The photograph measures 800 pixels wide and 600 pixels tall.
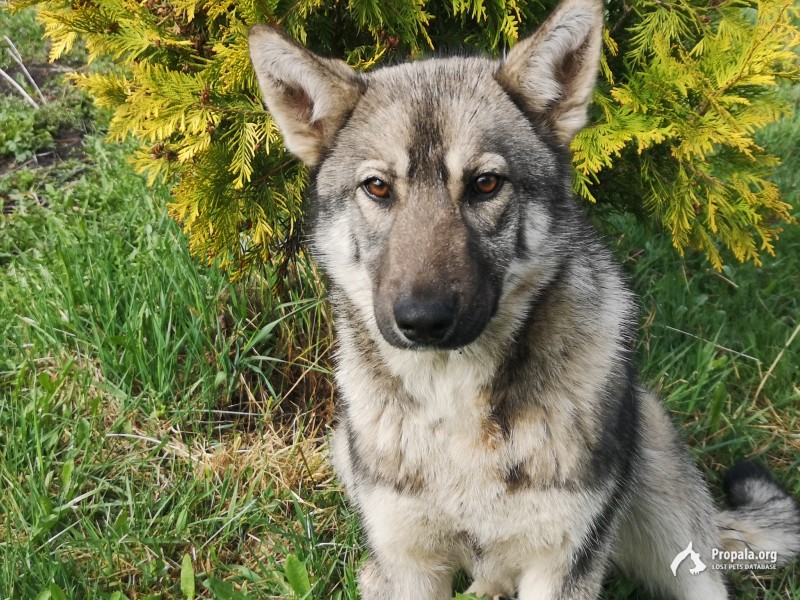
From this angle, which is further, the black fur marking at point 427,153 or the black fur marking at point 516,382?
the black fur marking at point 516,382

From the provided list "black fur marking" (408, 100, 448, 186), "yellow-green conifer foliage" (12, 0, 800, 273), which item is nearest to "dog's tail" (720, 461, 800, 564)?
"yellow-green conifer foliage" (12, 0, 800, 273)

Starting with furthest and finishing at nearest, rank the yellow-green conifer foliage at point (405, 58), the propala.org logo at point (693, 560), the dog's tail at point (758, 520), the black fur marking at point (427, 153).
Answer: the yellow-green conifer foliage at point (405, 58), the dog's tail at point (758, 520), the propala.org logo at point (693, 560), the black fur marking at point (427, 153)

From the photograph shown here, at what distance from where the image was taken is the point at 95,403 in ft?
10.9

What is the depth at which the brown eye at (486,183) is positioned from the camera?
7.58 feet

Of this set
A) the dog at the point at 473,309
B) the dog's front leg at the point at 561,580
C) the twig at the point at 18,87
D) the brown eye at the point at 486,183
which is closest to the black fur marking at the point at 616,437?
the dog at the point at 473,309

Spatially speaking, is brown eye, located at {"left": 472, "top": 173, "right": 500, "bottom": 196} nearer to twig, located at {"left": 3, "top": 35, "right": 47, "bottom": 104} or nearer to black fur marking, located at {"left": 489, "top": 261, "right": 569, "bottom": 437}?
black fur marking, located at {"left": 489, "top": 261, "right": 569, "bottom": 437}

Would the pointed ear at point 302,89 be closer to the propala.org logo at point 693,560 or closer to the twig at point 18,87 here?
the propala.org logo at point 693,560

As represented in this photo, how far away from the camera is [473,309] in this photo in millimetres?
2146

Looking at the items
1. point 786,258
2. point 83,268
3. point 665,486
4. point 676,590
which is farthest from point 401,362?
point 786,258

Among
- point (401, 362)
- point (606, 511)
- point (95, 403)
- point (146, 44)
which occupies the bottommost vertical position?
point (95, 403)

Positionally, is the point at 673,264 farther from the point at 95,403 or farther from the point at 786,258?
the point at 95,403

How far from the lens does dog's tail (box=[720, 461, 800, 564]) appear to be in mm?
2986

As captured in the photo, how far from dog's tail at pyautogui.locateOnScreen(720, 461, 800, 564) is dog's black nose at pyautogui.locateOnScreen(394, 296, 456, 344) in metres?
1.76

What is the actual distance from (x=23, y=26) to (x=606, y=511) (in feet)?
20.5
